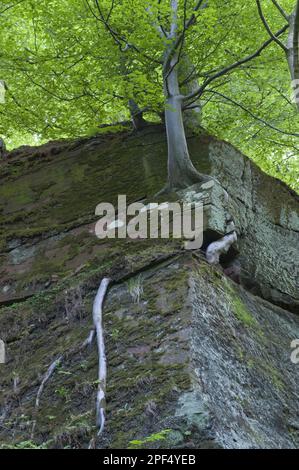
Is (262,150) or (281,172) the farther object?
(281,172)

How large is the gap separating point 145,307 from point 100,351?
2.24 ft

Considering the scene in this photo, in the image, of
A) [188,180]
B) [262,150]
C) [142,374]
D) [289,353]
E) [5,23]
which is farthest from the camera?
[262,150]

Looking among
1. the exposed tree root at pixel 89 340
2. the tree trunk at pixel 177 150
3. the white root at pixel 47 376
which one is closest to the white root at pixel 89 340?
the exposed tree root at pixel 89 340

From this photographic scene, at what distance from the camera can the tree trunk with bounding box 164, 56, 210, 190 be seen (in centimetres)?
689

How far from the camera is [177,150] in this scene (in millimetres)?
7031

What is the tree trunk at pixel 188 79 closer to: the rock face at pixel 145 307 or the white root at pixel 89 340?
the rock face at pixel 145 307

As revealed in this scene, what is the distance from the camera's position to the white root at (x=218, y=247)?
6.15m

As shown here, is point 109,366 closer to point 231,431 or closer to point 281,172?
point 231,431

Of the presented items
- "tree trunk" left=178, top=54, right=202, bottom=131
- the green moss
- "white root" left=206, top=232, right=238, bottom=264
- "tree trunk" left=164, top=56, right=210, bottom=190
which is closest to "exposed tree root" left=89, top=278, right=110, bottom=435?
"white root" left=206, top=232, right=238, bottom=264

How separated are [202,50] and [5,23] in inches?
149

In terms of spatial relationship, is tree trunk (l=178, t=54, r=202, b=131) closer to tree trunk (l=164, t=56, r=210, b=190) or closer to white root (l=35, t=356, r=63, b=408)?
tree trunk (l=164, t=56, r=210, b=190)

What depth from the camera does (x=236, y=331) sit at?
5.35 m

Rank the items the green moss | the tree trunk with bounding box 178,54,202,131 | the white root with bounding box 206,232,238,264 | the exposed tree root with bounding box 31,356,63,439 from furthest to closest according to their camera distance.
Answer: the tree trunk with bounding box 178,54,202,131, the white root with bounding box 206,232,238,264, the green moss, the exposed tree root with bounding box 31,356,63,439

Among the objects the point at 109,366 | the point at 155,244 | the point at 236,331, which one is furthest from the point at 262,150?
the point at 109,366
